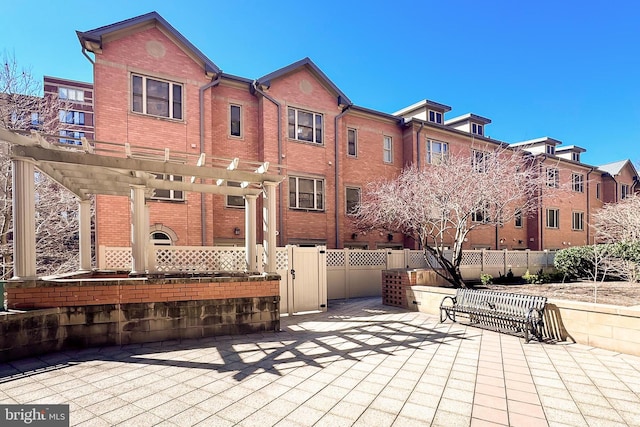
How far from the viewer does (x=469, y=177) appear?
1101 centimetres

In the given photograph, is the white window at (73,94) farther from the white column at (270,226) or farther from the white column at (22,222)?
the white column at (270,226)

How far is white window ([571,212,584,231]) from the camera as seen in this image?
84.0 feet

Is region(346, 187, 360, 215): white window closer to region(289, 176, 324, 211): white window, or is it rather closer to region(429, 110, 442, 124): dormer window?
region(289, 176, 324, 211): white window

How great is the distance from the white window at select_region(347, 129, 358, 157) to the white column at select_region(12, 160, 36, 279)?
13.0 metres

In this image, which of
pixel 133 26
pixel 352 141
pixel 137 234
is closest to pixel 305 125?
pixel 352 141

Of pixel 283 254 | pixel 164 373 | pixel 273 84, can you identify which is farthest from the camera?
pixel 273 84

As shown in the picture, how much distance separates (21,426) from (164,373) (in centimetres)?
149

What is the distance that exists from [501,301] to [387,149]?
39.2ft

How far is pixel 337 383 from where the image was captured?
13.6 feet

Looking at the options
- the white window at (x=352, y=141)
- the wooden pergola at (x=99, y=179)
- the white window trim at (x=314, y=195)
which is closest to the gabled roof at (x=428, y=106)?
the white window at (x=352, y=141)

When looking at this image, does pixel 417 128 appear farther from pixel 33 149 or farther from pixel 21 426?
pixel 21 426

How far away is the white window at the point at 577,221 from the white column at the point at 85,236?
3078 centimetres

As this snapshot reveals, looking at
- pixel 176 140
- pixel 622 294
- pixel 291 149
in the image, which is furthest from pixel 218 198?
pixel 622 294

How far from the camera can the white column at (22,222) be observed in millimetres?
5488
